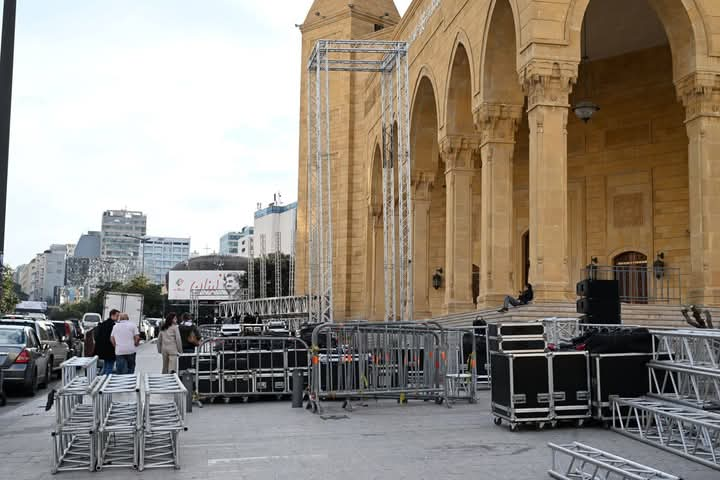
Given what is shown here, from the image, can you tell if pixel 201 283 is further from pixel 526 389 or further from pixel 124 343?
pixel 526 389

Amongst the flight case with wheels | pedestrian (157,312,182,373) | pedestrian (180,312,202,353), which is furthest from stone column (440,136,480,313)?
the flight case with wheels

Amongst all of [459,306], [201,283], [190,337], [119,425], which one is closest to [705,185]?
[459,306]

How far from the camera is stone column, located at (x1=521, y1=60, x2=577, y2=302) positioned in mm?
17938

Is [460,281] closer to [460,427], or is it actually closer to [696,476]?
[460,427]

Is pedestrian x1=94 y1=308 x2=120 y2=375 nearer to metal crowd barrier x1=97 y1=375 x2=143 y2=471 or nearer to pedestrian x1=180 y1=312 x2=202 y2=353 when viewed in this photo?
pedestrian x1=180 y1=312 x2=202 y2=353

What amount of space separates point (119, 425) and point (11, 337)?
9.16 meters

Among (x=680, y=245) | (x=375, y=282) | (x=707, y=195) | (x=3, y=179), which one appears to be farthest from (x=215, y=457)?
(x=375, y=282)

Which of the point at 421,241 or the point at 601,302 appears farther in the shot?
the point at 421,241

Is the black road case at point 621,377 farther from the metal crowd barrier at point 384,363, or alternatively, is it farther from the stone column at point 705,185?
the stone column at point 705,185

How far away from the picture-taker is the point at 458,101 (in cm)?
2556

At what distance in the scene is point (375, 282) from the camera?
37.5 meters

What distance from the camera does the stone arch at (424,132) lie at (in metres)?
30.1

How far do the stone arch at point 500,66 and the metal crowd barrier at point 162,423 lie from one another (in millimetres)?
15079

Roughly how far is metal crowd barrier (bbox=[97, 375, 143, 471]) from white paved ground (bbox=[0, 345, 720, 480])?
252 mm
